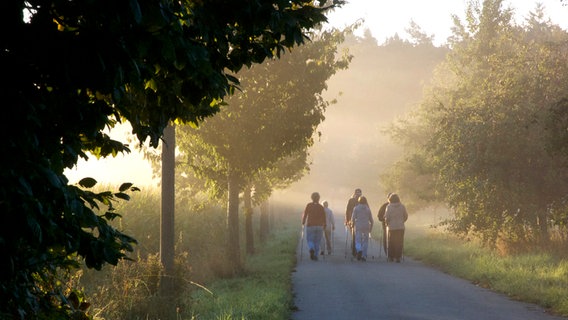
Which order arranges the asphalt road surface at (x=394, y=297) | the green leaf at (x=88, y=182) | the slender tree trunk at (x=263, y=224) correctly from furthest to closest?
1. the slender tree trunk at (x=263, y=224)
2. the asphalt road surface at (x=394, y=297)
3. the green leaf at (x=88, y=182)

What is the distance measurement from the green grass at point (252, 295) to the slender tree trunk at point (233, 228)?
1.40 feet

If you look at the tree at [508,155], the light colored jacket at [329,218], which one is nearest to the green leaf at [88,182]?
the tree at [508,155]

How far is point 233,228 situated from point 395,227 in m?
6.36

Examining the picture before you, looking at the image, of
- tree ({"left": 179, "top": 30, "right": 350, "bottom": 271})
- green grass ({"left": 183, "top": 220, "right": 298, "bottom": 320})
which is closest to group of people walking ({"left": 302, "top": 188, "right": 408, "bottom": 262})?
green grass ({"left": 183, "top": 220, "right": 298, "bottom": 320})

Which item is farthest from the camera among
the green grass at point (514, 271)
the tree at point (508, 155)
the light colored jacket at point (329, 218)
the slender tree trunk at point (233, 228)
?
the light colored jacket at point (329, 218)

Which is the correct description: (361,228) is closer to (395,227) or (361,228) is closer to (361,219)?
(361,219)

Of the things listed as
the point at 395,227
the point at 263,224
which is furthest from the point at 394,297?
the point at 263,224

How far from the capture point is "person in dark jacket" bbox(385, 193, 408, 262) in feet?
74.3

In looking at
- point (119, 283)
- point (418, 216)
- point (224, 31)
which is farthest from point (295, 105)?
point (418, 216)

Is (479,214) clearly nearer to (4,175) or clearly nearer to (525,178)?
(525,178)

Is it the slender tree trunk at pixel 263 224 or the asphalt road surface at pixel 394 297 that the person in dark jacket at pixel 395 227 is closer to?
the asphalt road surface at pixel 394 297

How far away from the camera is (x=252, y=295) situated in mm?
12992

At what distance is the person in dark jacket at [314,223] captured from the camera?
22969mm

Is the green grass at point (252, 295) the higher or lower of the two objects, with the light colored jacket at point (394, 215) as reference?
lower
